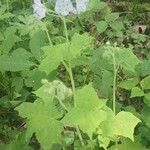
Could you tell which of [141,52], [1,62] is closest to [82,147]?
[1,62]

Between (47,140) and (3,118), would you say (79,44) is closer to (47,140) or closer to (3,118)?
(47,140)

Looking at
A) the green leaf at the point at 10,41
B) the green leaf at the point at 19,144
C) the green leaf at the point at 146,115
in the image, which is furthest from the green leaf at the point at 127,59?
the green leaf at the point at 10,41

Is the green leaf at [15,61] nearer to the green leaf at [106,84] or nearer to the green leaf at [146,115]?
the green leaf at [106,84]

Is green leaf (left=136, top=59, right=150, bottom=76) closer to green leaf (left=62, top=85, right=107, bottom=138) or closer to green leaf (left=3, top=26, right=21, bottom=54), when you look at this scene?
green leaf (left=62, top=85, right=107, bottom=138)

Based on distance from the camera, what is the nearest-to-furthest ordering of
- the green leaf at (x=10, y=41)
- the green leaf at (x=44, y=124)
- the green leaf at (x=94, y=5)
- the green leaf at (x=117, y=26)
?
1. the green leaf at (x=44, y=124)
2. the green leaf at (x=10, y=41)
3. the green leaf at (x=94, y=5)
4. the green leaf at (x=117, y=26)

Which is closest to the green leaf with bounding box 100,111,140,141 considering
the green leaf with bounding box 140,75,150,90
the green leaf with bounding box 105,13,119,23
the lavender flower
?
the green leaf with bounding box 140,75,150,90

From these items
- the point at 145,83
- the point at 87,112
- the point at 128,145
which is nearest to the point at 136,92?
the point at 145,83

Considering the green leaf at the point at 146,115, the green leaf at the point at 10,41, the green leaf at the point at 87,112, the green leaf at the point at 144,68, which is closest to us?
the green leaf at the point at 87,112
